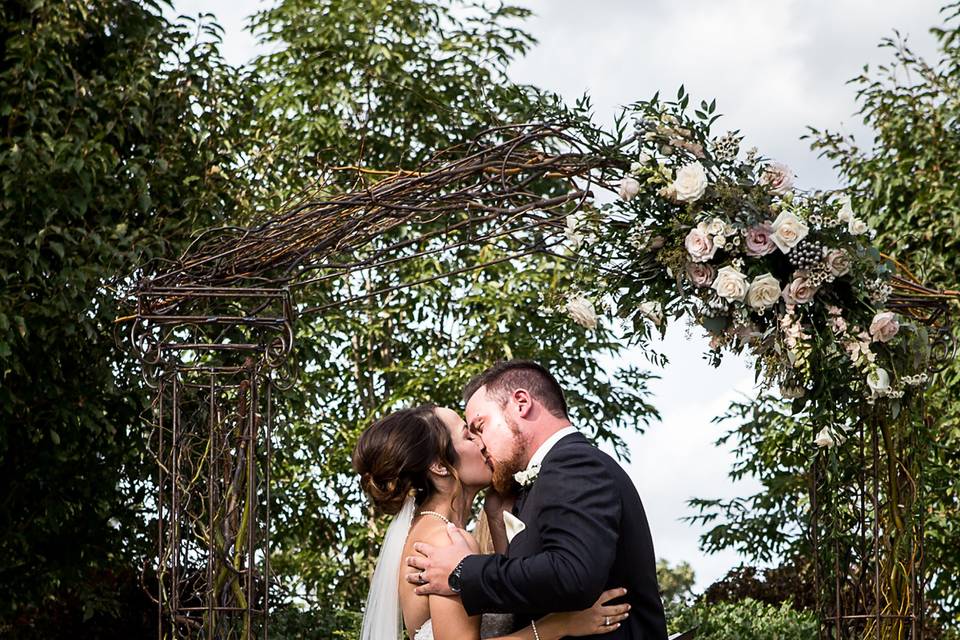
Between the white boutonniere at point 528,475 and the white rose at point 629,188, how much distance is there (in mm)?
1380

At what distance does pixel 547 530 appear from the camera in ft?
10.9

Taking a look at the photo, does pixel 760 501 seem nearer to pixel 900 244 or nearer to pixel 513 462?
pixel 900 244

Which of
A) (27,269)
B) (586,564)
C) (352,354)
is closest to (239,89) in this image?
(27,269)

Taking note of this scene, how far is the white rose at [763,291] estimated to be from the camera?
14.6 feet

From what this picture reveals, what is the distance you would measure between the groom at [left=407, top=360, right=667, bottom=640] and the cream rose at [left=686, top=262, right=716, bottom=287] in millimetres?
1037

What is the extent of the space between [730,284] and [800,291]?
296mm

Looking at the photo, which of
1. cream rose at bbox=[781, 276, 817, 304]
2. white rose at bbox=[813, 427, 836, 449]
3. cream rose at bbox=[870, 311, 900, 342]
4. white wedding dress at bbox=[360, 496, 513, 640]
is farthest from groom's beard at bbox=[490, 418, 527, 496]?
white rose at bbox=[813, 427, 836, 449]

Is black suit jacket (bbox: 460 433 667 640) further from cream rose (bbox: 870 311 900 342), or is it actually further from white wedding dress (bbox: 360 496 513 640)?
cream rose (bbox: 870 311 900 342)

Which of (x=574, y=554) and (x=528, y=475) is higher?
(x=528, y=475)

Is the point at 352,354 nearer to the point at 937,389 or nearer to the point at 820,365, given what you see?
the point at 937,389

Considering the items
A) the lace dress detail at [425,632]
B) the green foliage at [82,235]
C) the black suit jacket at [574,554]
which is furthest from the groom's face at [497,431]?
the green foliage at [82,235]

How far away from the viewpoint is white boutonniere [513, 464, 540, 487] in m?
3.57

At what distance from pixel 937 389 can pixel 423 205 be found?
5429 millimetres

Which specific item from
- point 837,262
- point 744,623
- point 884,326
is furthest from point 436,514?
point 744,623
